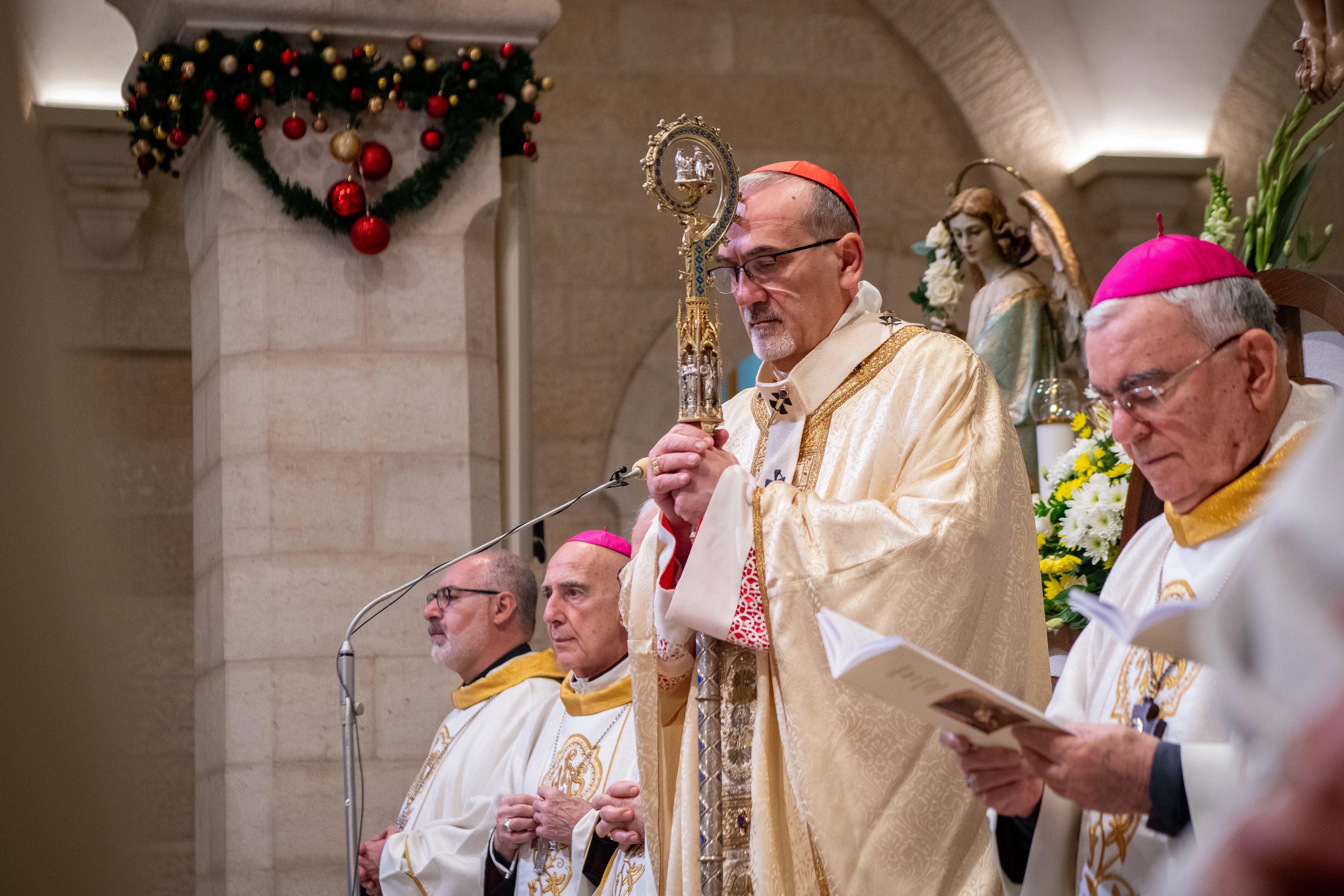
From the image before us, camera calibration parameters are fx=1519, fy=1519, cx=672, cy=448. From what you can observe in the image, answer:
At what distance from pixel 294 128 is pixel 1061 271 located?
2839 mm

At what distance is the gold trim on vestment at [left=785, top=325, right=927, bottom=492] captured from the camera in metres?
3.23

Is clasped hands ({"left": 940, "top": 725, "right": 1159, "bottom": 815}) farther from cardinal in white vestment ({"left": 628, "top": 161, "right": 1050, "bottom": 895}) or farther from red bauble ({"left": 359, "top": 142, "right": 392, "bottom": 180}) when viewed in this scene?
red bauble ({"left": 359, "top": 142, "right": 392, "bottom": 180})

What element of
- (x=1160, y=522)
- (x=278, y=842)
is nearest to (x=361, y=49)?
(x=278, y=842)

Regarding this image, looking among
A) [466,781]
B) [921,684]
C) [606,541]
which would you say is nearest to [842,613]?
[921,684]

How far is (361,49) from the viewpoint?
552 cm

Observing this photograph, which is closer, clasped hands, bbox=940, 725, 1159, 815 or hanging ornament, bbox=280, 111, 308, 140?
clasped hands, bbox=940, 725, 1159, 815

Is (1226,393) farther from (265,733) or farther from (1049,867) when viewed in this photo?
(265,733)

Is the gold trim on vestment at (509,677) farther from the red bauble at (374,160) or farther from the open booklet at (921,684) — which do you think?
the open booklet at (921,684)

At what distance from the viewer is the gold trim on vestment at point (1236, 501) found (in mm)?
2285

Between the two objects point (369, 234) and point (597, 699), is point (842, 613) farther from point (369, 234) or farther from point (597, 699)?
point (369, 234)

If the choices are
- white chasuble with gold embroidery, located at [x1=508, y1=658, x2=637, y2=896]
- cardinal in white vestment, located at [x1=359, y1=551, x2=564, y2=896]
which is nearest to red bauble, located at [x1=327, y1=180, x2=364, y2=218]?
cardinal in white vestment, located at [x1=359, y1=551, x2=564, y2=896]

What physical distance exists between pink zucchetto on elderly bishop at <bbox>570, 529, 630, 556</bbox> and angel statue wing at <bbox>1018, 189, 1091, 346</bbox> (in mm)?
1852

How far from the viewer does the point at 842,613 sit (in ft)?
9.29

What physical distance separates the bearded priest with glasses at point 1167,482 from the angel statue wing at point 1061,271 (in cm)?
303
